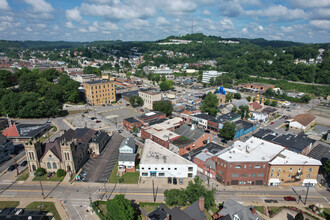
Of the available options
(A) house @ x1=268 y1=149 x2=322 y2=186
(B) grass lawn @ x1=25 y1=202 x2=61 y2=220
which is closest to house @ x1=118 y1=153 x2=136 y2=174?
(B) grass lawn @ x1=25 y1=202 x2=61 y2=220

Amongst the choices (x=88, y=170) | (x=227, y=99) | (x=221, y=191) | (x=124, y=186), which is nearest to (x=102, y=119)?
(x=88, y=170)

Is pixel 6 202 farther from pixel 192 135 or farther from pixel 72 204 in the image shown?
pixel 192 135

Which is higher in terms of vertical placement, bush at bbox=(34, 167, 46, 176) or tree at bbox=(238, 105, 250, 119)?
tree at bbox=(238, 105, 250, 119)

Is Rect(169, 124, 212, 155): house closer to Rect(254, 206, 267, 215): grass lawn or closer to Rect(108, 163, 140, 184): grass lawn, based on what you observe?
Rect(108, 163, 140, 184): grass lawn

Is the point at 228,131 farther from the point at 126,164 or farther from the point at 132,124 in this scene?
the point at 126,164

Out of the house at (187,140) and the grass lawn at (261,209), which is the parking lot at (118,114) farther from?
the grass lawn at (261,209)

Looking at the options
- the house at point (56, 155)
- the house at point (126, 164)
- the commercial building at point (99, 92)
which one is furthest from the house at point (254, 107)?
the house at point (56, 155)
